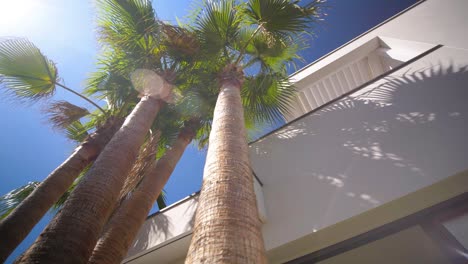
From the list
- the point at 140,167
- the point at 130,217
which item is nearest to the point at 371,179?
the point at 130,217

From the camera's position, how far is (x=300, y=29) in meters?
4.55

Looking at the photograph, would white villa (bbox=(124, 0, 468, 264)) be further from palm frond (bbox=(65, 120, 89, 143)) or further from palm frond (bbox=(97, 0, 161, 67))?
palm frond (bbox=(97, 0, 161, 67))

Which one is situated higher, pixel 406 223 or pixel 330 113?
pixel 330 113

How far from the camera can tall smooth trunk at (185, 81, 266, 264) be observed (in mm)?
1201

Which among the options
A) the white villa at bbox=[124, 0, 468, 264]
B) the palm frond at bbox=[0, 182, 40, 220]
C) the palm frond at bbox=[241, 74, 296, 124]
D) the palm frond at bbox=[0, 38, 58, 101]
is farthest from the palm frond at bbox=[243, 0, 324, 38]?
the palm frond at bbox=[0, 182, 40, 220]

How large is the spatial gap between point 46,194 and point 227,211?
338 cm

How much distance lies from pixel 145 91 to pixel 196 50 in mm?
1316

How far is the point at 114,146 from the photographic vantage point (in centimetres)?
325

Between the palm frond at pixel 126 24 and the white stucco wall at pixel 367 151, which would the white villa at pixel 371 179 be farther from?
the palm frond at pixel 126 24

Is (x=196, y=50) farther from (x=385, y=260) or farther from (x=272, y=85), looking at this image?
(x=385, y=260)

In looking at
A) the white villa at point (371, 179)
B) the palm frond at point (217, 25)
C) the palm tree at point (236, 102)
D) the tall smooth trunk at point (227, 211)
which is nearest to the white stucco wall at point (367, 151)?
the white villa at point (371, 179)

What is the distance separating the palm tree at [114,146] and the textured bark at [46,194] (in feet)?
3.17

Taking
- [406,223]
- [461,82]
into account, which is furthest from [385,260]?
[461,82]

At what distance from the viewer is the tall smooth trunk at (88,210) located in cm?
206
